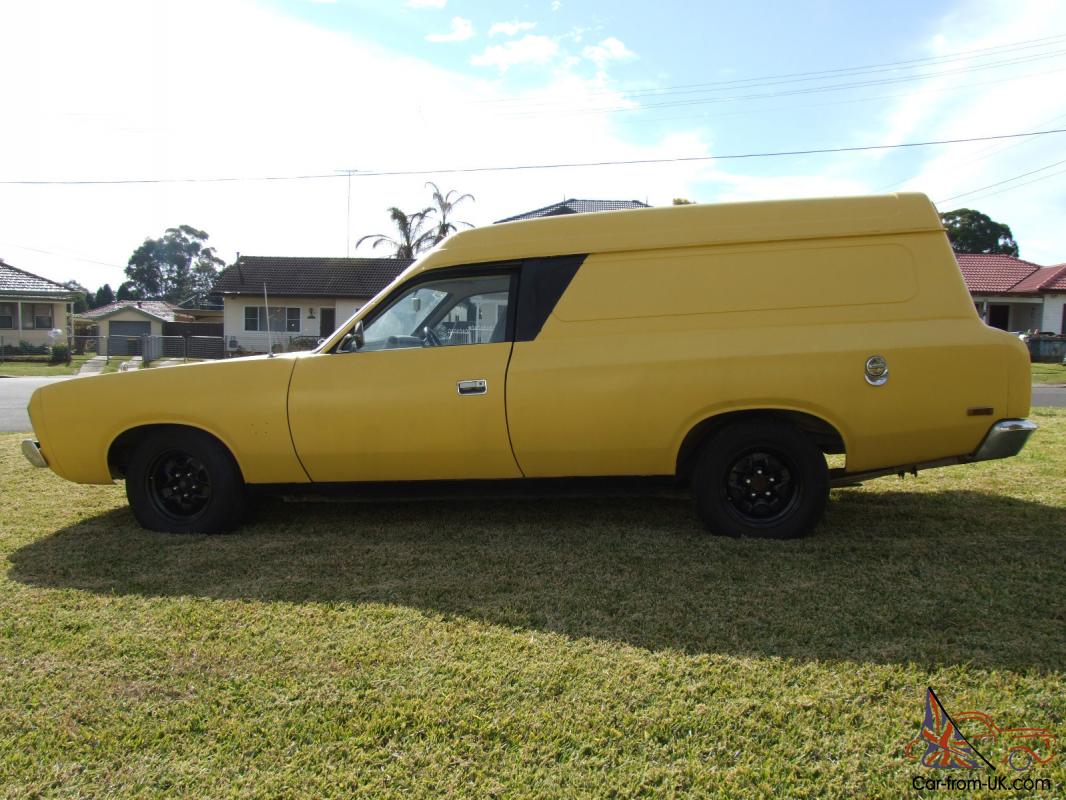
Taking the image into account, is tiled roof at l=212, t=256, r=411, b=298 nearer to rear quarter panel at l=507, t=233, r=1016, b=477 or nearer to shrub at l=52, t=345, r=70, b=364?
shrub at l=52, t=345, r=70, b=364

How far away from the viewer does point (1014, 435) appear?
4125mm

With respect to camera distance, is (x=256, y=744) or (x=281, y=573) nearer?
(x=256, y=744)

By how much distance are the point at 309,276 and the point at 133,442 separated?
32049 mm

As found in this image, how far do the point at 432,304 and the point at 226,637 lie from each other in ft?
7.47

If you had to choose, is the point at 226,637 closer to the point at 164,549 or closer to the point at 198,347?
the point at 164,549

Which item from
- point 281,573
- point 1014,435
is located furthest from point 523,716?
point 1014,435

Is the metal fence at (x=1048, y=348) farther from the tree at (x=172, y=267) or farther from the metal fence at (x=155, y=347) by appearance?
the tree at (x=172, y=267)

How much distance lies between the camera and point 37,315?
3612cm

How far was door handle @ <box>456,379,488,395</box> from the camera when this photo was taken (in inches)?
175

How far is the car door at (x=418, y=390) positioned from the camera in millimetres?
4480

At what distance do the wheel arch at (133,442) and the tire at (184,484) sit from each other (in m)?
0.02

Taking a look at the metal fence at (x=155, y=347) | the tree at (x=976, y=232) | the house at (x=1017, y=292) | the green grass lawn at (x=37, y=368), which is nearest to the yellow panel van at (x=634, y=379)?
the green grass lawn at (x=37, y=368)

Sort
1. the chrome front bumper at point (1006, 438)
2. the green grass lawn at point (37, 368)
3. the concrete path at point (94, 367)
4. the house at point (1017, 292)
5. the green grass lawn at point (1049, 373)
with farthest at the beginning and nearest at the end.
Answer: the house at point (1017, 292) → the green grass lawn at point (37, 368) → the concrete path at point (94, 367) → the green grass lawn at point (1049, 373) → the chrome front bumper at point (1006, 438)
